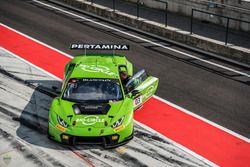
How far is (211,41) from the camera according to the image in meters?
18.6

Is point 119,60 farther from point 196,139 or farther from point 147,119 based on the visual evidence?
point 196,139

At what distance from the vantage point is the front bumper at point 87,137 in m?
10.6

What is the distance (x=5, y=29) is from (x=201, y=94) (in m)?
11.2

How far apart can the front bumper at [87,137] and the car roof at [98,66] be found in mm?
1909

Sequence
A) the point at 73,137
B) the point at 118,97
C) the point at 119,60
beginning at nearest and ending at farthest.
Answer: the point at 73,137 < the point at 118,97 < the point at 119,60

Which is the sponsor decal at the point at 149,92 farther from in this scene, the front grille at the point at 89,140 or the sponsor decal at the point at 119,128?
the front grille at the point at 89,140

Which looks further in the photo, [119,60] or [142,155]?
[119,60]

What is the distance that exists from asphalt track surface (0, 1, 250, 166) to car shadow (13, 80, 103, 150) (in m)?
3.61

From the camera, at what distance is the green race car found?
10656mm

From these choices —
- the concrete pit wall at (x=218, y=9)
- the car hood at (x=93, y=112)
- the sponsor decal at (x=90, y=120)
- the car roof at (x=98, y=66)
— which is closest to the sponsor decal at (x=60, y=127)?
the car hood at (x=93, y=112)

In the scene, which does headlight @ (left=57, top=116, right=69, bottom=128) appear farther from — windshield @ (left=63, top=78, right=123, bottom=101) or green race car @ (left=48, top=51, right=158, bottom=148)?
windshield @ (left=63, top=78, right=123, bottom=101)

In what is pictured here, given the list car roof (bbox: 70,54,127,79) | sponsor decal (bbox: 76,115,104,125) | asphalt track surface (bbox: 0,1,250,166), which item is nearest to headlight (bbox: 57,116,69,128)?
sponsor decal (bbox: 76,115,104,125)

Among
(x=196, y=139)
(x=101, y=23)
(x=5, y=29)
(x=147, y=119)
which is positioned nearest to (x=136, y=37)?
(x=101, y=23)

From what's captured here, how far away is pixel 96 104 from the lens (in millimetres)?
11352
